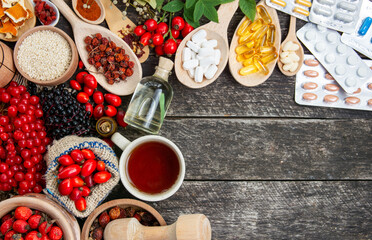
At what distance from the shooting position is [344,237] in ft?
4.31

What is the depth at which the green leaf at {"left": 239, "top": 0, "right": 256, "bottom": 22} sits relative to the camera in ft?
4.00

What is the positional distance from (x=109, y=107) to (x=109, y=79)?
11 centimetres

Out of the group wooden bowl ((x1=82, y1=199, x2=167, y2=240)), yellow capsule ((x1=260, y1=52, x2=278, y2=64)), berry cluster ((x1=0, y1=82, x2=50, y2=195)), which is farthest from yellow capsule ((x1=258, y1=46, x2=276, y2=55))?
berry cluster ((x1=0, y1=82, x2=50, y2=195))

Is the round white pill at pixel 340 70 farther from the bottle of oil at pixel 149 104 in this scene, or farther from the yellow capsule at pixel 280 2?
the bottle of oil at pixel 149 104

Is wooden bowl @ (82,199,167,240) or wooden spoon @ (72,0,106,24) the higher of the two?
wooden spoon @ (72,0,106,24)

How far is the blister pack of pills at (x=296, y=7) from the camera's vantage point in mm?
1278

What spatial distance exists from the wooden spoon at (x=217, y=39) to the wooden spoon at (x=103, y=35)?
0.16 meters

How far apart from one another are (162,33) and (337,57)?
0.73 m

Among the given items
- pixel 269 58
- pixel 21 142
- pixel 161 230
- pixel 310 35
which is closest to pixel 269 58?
pixel 269 58

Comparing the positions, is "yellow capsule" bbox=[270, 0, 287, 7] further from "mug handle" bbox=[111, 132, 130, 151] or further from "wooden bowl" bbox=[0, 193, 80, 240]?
"wooden bowl" bbox=[0, 193, 80, 240]

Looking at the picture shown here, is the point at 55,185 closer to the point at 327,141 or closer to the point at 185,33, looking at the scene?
the point at 185,33

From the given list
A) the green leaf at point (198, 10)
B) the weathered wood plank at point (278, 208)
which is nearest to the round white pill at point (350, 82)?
the weathered wood plank at point (278, 208)

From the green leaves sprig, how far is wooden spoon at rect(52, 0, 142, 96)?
0.73ft

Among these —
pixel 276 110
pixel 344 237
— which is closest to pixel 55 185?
pixel 276 110
